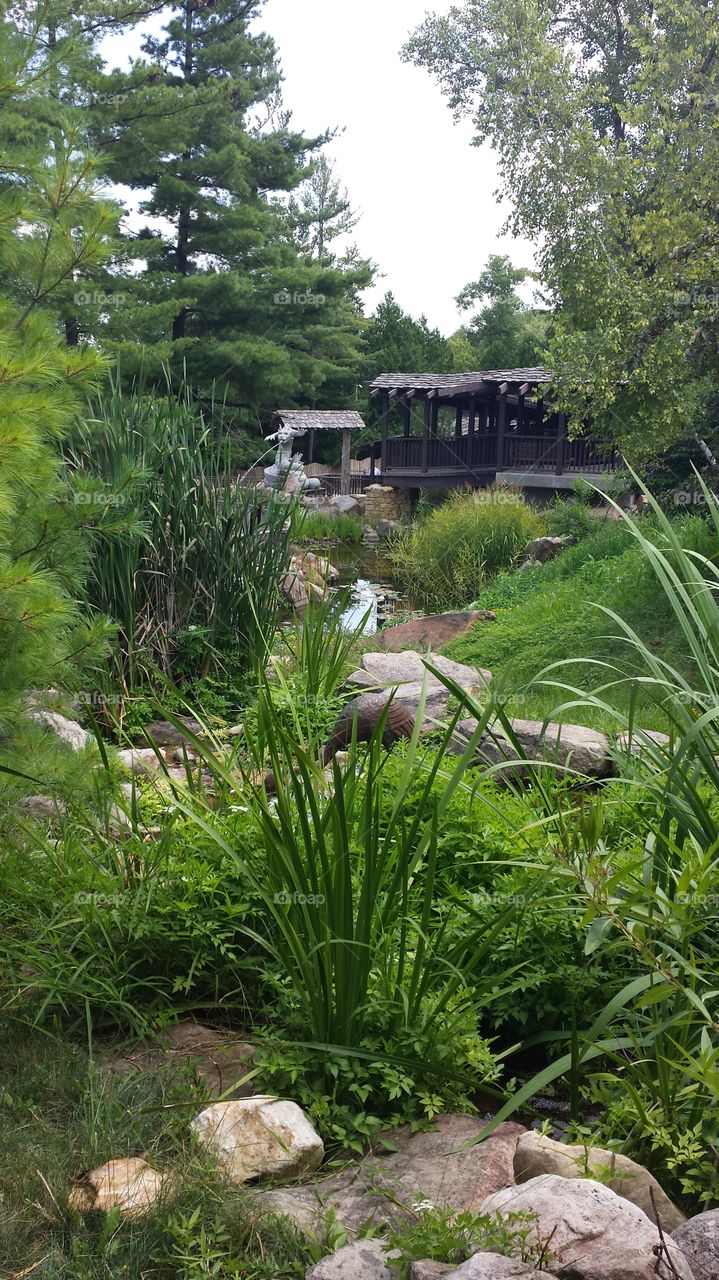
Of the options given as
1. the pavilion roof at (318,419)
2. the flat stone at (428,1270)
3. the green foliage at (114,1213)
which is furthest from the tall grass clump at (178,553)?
the pavilion roof at (318,419)

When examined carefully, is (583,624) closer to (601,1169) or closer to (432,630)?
(432,630)

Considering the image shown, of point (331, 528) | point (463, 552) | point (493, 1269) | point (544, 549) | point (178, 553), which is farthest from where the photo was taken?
point (331, 528)

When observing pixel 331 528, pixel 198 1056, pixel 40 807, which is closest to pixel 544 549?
pixel 331 528

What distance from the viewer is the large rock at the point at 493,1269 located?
1687mm

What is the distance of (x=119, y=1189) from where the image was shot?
209cm

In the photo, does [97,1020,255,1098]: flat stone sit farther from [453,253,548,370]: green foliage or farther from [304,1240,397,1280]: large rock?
[453,253,548,370]: green foliage

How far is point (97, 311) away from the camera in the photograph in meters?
16.7

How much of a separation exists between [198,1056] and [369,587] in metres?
12.3

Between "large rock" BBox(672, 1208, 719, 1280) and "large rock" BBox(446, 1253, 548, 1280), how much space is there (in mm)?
304

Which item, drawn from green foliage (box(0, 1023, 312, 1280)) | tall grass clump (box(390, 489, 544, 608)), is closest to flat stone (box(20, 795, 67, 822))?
green foliage (box(0, 1023, 312, 1280))

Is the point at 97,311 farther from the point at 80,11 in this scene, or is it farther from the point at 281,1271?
the point at 281,1271

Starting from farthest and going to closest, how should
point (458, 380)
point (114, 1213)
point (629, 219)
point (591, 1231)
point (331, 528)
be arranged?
point (458, 380) → point (331, 528) → point (629, 219) → point (114, 1213) → point (591, 1231)

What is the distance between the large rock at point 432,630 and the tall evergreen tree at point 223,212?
34.8 ft

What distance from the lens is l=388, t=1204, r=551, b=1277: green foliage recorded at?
5.89 feet
